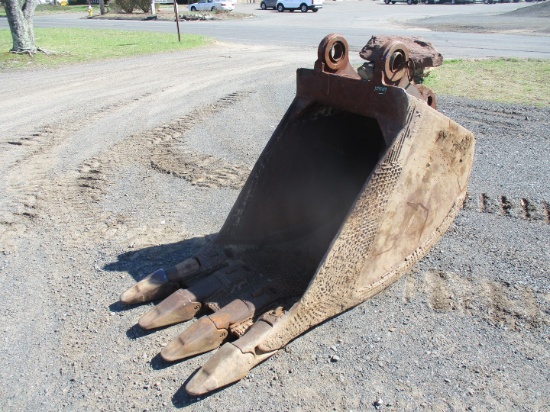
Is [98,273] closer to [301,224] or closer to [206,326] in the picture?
[206,326]

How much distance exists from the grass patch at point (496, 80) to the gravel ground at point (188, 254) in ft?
5.28

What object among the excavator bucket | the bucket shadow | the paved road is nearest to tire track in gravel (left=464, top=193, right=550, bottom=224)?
the excavator bucket

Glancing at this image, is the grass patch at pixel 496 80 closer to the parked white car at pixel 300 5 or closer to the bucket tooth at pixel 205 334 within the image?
the bucket tooth at pixel 205 334

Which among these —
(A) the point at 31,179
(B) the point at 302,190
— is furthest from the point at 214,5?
(B) the point at 302,190

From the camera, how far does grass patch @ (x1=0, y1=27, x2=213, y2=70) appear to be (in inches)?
539

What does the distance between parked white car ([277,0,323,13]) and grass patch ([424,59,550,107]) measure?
23.5m

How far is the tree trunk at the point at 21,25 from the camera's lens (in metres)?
13.8

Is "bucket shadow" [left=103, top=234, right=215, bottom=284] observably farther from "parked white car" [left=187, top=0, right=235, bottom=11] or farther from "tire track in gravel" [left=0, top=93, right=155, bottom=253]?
"parked white car" [left=187, top=0, right=235, bottom=11]

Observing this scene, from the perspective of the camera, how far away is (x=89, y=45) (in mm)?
17172

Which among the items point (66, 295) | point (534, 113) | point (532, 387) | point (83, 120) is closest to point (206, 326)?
point (66, 295)

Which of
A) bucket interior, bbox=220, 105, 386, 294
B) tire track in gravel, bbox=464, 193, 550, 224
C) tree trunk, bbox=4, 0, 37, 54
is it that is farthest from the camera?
tree trunk, bbox=4, 0, 37, 54

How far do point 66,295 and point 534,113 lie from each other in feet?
23.3

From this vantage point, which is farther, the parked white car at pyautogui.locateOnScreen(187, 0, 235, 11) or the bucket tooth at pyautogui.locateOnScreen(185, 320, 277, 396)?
the parked white car at pyautogui.locateOnScreen(187, 0, 235, 11)

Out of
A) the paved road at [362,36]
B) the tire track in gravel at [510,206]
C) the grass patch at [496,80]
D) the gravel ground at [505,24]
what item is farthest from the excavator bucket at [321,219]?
the gravel ground at [505,24]
